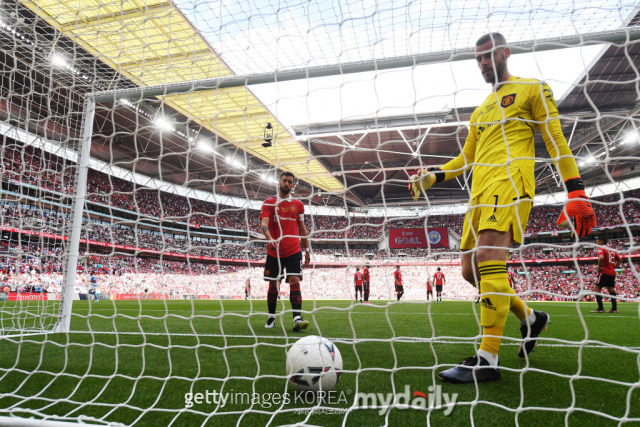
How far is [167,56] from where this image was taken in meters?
5.34

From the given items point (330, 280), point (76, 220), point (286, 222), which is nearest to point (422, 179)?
point (286, 222)

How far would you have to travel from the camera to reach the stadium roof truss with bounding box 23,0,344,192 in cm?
382

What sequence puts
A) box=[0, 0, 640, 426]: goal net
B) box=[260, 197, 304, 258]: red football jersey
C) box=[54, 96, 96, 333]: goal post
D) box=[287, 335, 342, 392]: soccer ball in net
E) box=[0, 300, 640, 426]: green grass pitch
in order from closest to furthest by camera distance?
box=[0, 300, 640, 426]: green grass pitch, box=[0, 0, 640, 426]: goal net, box=[287, 335, 342, 392]: soccer ball in net, box=[54, 96, 96, 333]: goal post, box=[260, 197, 304, 258]: red football jersey

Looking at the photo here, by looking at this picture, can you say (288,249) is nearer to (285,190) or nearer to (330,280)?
(285,190)

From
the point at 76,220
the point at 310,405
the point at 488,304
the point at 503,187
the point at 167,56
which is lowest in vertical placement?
the point at 310,405

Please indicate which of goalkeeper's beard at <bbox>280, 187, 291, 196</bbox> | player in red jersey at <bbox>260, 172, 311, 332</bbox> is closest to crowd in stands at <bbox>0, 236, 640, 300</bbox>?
player in red jersey at <bbox>260, 172, 311, 332</bbox>

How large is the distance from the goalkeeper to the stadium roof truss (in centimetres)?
143

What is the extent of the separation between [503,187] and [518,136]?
14.1 inches

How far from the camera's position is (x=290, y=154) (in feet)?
54.9

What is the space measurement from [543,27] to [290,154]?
514 inches

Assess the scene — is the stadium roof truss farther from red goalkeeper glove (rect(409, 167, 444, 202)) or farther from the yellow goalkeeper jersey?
the yellow goalkeeper jersey

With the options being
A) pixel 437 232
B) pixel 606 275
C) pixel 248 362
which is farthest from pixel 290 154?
pixel 437 232

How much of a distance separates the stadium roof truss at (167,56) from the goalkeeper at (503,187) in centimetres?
143

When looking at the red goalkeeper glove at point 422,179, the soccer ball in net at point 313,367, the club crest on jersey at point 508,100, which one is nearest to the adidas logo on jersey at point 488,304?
the red goalkeeper glove at point 422,179
